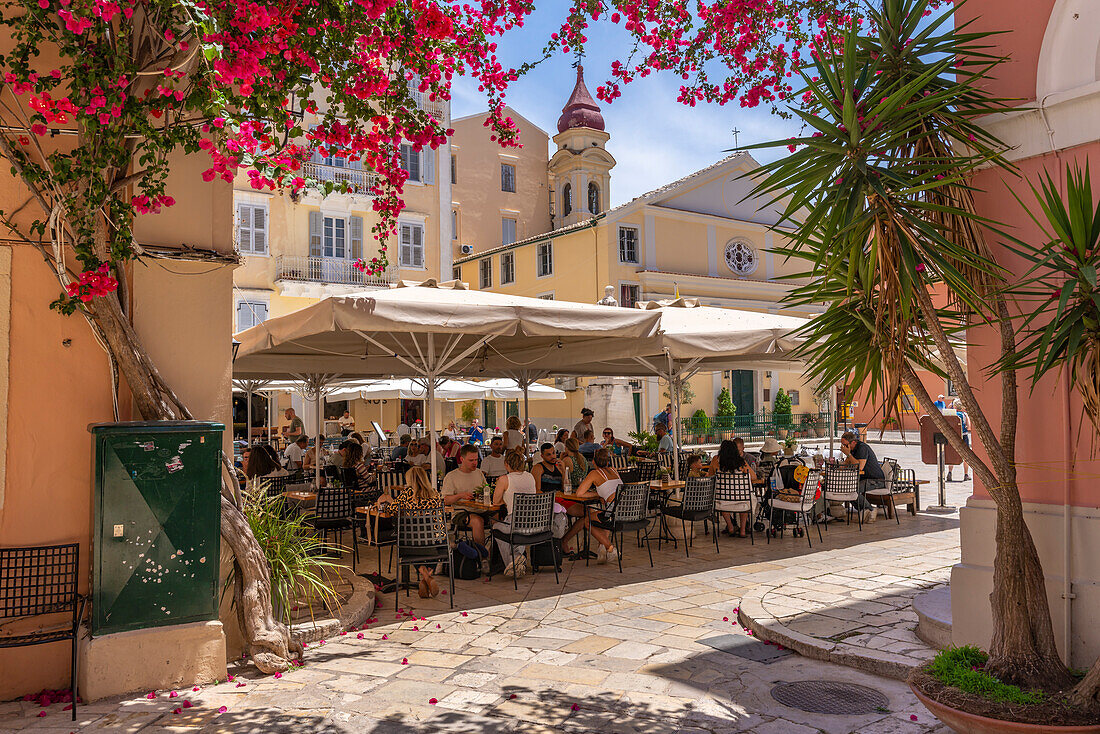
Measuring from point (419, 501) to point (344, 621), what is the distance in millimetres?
1618

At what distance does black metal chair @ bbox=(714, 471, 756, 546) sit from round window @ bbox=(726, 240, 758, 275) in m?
22.8

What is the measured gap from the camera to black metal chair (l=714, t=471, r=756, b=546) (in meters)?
9.53

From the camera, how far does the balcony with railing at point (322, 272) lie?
24.3 m

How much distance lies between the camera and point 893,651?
17.2ft

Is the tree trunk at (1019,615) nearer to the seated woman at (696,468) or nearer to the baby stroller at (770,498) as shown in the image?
the baby stroller at (770,498)

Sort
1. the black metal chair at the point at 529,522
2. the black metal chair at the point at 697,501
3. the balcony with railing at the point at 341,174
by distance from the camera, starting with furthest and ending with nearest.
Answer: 1. the balcony with railing at the point at 341,174
2. the black metal chair at the point at 697,501
3. the black metal chair at the point at 529,522

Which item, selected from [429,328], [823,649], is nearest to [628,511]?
[429,328]

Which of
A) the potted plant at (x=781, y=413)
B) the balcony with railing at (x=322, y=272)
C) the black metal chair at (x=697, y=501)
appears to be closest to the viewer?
the black metal chair at (x=697, y=501)

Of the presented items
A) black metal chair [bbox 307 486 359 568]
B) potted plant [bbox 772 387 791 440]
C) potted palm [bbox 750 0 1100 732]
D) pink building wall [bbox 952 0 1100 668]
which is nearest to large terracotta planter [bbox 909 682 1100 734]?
potted palm [bbox 750 0 1100 732]

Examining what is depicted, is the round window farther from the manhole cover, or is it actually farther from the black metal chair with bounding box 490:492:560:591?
the manhole cover

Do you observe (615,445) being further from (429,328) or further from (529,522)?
(429,328)

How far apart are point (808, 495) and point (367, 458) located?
8.22 metres

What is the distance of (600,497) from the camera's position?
28.5 feet

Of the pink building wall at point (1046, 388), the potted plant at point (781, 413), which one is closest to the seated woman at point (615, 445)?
the pink building wall at point (1046, 388)
